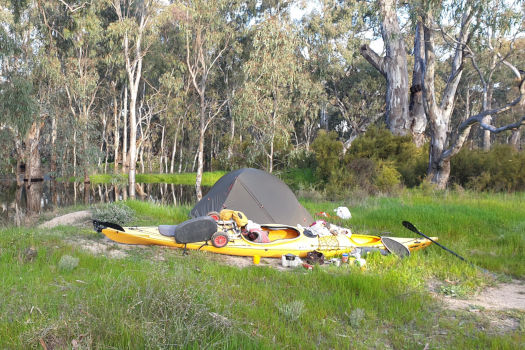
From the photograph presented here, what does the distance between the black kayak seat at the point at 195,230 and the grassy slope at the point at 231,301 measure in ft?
0.84

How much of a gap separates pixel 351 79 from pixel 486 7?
55.6 ft

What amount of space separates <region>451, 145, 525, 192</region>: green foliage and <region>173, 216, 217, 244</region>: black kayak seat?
7952mm

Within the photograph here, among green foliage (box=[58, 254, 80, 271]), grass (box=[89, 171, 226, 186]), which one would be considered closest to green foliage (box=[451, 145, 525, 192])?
green foliage (box=[58, 254, 80, 271])

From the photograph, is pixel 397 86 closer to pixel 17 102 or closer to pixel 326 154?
pixel 326 154

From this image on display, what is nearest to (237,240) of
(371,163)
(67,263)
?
(67,263)

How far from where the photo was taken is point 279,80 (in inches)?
715

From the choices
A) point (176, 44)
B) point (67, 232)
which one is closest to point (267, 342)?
point (67, 232)

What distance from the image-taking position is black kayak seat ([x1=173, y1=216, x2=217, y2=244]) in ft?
18.6

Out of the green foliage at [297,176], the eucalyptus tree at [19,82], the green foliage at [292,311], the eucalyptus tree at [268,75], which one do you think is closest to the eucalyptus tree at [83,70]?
the eucalyptus tree at [19,82]

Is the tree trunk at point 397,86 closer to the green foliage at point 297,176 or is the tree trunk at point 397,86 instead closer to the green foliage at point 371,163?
the green foliage at point 371,163

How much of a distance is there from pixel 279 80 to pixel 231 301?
15.6 m

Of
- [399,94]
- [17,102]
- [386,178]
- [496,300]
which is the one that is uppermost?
[399,94]

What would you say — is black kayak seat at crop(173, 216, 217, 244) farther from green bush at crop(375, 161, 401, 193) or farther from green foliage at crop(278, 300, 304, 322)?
green bush at crop(375, 161, 401, 193)

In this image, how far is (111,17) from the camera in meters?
22.0
